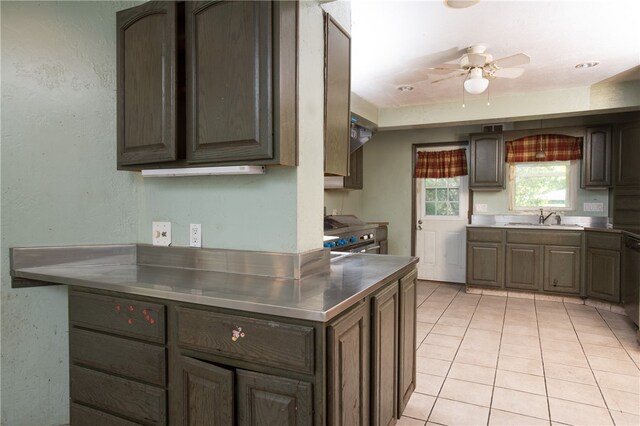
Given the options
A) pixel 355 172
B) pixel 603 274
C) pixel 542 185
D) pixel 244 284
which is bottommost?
pixel 603 274

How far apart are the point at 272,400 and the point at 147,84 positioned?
1476mm

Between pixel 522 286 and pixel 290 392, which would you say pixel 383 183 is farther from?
pixel 290 392

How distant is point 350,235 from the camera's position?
171 inches

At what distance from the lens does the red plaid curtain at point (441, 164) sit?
5.52 meters

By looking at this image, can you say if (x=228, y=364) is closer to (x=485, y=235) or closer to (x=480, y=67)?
(x=480, y=67)

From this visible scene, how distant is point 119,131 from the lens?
1896mm

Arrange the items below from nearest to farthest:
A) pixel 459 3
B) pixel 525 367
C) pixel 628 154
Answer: pixel 459 3
pixel 525 367
pixel 628 154

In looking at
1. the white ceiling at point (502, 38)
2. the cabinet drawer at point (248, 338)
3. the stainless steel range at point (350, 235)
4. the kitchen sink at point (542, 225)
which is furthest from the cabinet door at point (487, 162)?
the cabinet drawer at point (248, 338)

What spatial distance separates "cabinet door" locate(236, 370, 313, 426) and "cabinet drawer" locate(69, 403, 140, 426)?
615 mm

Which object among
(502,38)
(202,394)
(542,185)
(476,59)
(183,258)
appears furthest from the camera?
(542,185)

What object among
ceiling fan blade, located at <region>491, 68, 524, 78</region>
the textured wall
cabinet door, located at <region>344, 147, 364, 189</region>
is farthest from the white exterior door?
the textured wall

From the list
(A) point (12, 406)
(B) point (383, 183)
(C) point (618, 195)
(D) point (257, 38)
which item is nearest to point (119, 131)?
(D) point (257, 38)

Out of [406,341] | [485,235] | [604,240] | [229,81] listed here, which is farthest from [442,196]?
[229,81]

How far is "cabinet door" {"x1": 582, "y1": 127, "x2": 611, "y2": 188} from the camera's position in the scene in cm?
457
